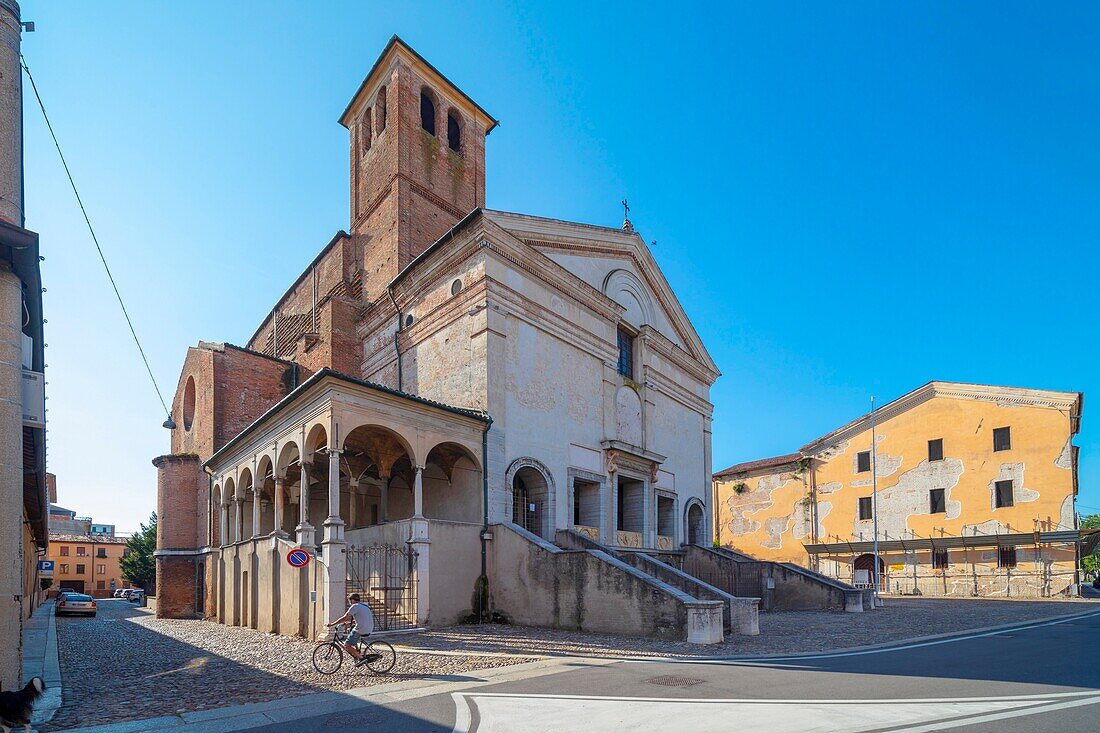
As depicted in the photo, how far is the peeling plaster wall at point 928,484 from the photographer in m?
32.0

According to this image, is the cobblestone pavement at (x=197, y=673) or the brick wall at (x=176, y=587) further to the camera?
the brick wall at (x=176, y=587)

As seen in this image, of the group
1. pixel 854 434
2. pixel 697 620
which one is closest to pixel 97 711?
pixel 697 620

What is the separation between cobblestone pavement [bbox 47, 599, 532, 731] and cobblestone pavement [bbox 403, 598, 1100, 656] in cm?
157

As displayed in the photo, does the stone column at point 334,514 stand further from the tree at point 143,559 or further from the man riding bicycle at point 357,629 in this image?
the tree at point 143,559

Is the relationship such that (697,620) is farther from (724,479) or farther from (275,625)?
(724,479)

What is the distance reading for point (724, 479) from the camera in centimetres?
4441

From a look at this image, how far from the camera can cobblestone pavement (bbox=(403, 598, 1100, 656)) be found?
1294 centimetres

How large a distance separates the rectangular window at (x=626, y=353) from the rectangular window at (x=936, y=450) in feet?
64.5

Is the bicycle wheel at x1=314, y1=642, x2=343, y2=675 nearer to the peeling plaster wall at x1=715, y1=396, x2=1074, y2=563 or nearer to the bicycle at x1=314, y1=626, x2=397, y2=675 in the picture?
the bicycle at x1=314, y1=626, x2=397, y2=675

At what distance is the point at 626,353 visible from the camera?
1037 inches

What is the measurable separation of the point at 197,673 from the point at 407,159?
804 inches

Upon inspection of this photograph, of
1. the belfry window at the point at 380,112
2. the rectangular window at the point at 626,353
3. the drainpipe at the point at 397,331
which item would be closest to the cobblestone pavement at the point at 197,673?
the drainpipe at the point at 397,331

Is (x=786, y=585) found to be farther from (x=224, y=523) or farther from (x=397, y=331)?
(x=224, y=523)

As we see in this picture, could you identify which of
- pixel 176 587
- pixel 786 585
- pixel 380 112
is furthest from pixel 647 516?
pixel 380 112
